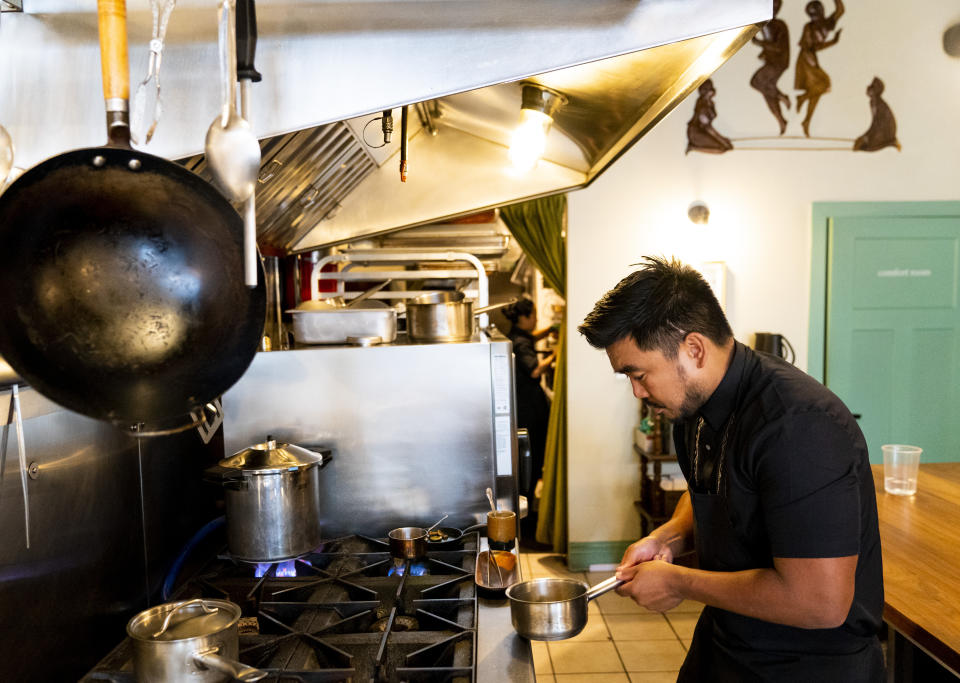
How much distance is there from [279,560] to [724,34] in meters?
1.54

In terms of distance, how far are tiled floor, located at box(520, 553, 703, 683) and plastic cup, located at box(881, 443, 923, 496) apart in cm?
136

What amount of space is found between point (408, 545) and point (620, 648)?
7.35 feet

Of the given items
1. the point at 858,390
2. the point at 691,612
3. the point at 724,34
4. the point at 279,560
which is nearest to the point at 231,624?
the point at 279,560

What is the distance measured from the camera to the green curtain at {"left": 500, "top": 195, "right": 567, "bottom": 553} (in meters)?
4.84

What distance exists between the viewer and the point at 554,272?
4957mm

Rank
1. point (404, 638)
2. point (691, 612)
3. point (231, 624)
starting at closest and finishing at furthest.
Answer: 1. point (231, 624)
2. point (404, 638)
3. point (691, 612)

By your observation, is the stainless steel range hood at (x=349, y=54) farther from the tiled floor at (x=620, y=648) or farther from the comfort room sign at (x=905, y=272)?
the comfort room sign at (x=905, y=272)

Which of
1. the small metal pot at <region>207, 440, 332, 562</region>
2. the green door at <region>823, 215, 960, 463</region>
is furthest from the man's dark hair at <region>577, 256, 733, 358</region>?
the green door at <region>823, 215, 960, 463</region>

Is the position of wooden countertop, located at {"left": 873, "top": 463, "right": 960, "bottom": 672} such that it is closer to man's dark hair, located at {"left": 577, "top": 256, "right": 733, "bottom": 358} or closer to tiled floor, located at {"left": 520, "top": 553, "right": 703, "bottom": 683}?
man's dark hair, located at {"left": 577, "top": 256, "right": 733, "bottom": 358}

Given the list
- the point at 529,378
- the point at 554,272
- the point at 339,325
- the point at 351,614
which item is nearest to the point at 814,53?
the point at 554,272

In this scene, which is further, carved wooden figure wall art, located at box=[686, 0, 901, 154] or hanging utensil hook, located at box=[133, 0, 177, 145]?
carved wooden figure wall art, located at box=[686, 0, 901, 154]

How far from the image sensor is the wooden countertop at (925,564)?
171 centimetres

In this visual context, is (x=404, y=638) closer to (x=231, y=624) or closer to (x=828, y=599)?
(x=231, y=624)

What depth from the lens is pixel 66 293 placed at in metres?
0.80
